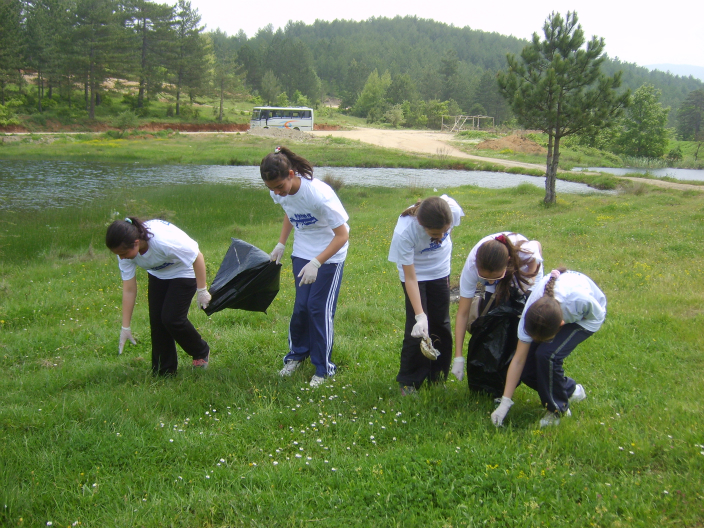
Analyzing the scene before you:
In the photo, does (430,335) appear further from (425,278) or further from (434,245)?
(434,245)

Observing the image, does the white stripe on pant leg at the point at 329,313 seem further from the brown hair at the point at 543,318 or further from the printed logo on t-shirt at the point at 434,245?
the brown hair at the point at 543,318

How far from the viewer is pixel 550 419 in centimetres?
321

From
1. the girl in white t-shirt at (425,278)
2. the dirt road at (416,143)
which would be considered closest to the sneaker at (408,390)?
the girl in white t-shirt at (425,278)

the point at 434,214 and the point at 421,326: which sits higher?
the point at 434,214

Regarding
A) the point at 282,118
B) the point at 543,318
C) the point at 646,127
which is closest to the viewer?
the point at 543,318

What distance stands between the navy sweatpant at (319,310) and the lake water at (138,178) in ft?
48.5

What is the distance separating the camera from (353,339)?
5340mm

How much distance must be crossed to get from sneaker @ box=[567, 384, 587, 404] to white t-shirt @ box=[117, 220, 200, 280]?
2.97m

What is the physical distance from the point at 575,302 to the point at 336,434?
1.68 meters

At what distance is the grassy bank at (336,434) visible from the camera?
2480 millimetres

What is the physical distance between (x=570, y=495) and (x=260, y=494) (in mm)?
1552

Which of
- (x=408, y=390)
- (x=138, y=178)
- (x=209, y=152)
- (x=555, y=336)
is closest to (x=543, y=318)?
(x=555, y=336)

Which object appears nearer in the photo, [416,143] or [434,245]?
[434,245]

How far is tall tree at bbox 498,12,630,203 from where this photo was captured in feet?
45.9
